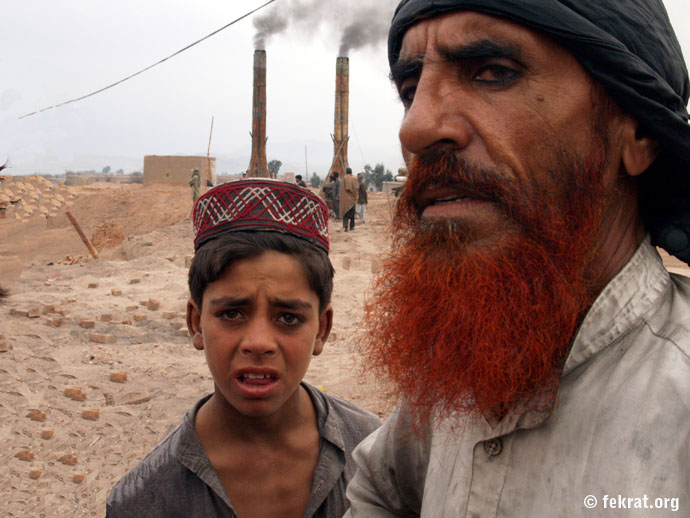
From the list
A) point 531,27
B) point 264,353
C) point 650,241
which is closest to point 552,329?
point 650,241

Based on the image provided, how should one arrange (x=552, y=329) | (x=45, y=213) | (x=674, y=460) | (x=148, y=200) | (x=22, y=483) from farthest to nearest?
(x=148, y=200) → (x=45, y=213) → (x=22, y=483) → (x=552, y=329) → (x=674, y=460)

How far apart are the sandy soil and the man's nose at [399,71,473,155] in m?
1.26

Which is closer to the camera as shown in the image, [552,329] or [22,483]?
[552,329]

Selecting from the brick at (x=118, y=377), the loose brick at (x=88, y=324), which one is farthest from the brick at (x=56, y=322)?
the brick at (x=118, y=377)

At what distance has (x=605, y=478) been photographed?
40.6 inches

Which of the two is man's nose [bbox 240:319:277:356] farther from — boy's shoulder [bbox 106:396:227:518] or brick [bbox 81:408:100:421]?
brick [bbox 81:408:100:421]

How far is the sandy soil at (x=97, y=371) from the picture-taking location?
12.6 feet

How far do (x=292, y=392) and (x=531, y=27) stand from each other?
1.40 m

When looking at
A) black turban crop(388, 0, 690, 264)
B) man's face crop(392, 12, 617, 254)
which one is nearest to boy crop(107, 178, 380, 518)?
man's face crop(392, 12, 617, 254)

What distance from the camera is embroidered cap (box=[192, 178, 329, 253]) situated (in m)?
2.12

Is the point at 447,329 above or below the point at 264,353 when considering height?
above

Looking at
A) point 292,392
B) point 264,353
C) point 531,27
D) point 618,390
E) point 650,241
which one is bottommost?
point 292,392

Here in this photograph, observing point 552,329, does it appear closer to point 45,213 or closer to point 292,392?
point 292,392

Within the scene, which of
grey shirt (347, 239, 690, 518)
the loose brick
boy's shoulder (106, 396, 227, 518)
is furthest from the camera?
the loose brick
